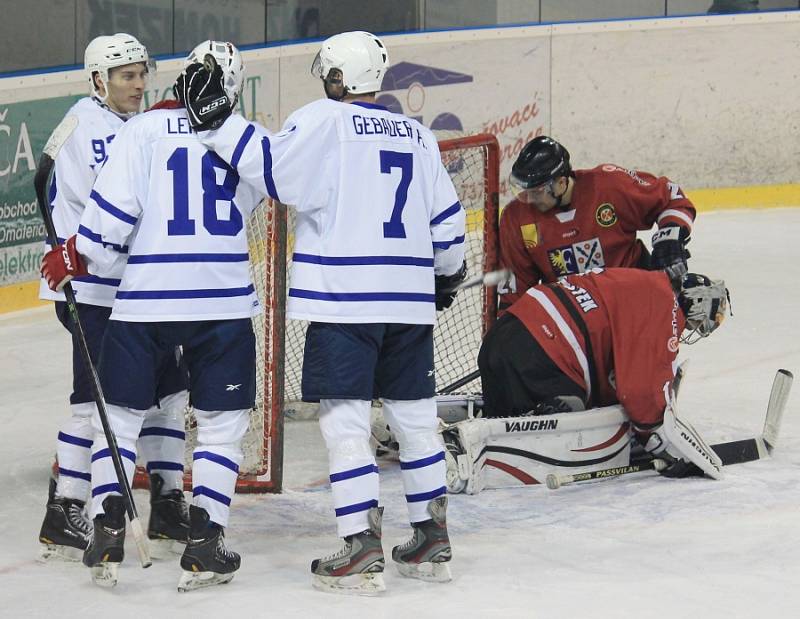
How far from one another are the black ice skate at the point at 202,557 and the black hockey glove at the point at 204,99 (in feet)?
2.49

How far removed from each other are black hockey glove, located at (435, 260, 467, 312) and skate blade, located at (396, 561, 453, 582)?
0.55m

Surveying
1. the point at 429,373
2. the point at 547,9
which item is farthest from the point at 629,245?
A: the point at 547,9

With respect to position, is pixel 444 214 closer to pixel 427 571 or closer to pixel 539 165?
pixel 427 571

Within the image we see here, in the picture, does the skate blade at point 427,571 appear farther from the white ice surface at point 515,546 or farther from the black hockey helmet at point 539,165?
the black hockey helmet at point 539,165

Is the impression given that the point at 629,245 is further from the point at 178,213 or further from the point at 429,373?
the point at 178,213

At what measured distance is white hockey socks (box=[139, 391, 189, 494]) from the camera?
309 cm

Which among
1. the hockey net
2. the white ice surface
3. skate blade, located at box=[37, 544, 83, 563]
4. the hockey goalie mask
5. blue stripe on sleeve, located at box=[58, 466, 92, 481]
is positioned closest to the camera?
the white ice surface

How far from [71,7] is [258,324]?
273 centimetres

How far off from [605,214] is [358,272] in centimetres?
146

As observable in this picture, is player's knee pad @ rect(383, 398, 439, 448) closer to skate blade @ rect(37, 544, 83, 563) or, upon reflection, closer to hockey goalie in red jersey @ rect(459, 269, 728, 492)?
hockey goalie in red jersey @ rect(459, 269, 728, 492)

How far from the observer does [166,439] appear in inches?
123

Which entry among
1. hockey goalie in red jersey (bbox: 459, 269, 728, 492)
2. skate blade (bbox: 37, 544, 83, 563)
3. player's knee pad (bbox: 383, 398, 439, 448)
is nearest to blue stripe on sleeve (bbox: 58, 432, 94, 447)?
skate blade (bbox: 37, 544, 83, 563)

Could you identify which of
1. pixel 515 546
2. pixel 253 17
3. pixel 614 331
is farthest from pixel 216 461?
pixel 253 17

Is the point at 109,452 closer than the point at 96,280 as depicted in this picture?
Yes
